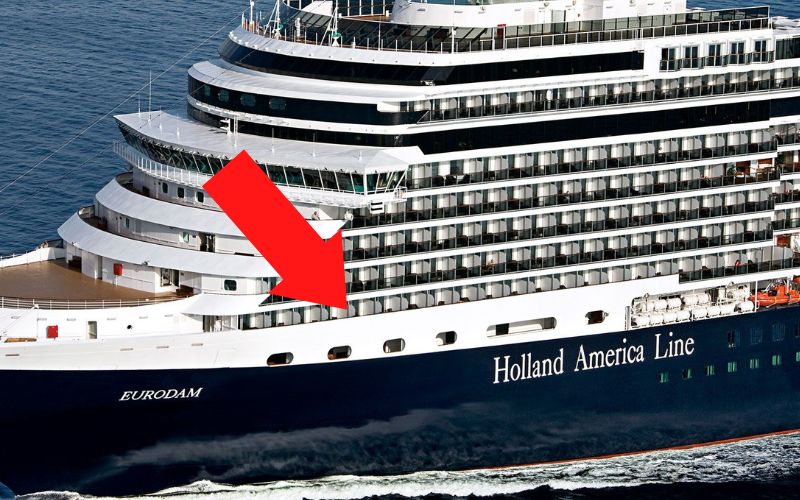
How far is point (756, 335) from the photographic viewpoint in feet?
209

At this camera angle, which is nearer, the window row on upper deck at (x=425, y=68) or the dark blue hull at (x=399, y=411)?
the dark blue hull at (x=399, y=411)

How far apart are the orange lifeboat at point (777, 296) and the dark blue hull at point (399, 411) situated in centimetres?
55

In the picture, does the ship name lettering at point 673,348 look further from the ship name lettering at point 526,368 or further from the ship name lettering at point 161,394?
the ship name lettering at point 161,394

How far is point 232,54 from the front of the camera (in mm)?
60625

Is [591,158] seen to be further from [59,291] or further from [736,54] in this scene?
[59,291]

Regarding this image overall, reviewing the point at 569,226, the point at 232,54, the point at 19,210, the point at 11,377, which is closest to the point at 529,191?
the point at 569,226

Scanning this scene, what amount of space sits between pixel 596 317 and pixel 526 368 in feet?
11.7

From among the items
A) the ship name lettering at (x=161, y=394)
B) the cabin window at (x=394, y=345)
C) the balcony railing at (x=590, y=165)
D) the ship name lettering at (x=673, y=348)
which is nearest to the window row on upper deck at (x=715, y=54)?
the balcony railing at (x=590, y=165)

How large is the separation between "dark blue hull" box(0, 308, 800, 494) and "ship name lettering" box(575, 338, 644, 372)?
0.07 meters

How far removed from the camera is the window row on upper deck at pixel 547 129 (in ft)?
188

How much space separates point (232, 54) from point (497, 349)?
13.6 meters

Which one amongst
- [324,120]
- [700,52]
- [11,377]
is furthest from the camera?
[700,52]

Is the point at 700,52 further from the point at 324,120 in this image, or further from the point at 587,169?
the point at 324,120

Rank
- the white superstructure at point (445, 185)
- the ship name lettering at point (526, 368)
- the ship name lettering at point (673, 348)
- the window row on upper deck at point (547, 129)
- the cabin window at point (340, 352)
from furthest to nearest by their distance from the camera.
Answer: the ship name lettering at point (673, 348), the ship name lettering at point (526, 368), the window row on upper deck at point (547, 129), the cabin window at point (340, 352), the white superstructure at point (445, 185)
